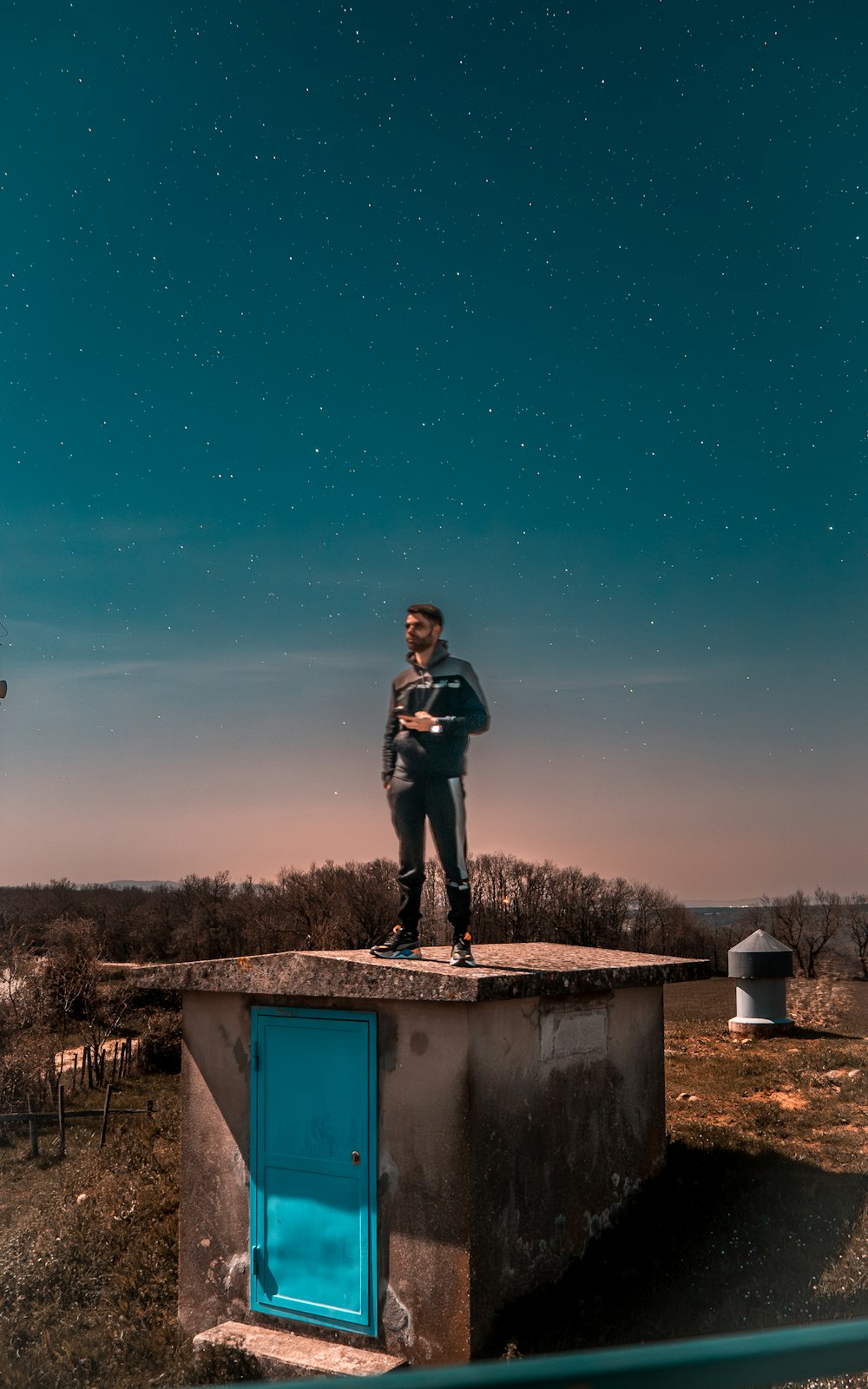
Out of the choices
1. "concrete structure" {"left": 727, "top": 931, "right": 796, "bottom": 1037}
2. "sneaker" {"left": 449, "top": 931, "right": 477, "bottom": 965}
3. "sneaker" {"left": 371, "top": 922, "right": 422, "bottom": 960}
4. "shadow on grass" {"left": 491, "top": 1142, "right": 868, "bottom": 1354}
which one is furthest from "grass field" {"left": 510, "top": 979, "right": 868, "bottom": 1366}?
"concrete structure" {"left": 727, "top": 931, "right": 796, "bottom": 1037}

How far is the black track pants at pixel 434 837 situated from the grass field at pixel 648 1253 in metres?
3.24

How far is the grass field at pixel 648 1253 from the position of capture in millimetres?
8891

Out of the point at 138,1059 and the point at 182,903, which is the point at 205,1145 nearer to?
the point at 138,1059

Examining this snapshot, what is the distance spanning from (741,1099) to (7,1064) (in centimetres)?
2080

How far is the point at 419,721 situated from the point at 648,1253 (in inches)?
206

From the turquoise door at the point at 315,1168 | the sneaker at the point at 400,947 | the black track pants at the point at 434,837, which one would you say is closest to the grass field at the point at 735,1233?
the turquoise door at the point at 315,1168

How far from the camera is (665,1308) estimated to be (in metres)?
8.95

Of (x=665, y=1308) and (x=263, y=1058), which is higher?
(x=263, y=1058)

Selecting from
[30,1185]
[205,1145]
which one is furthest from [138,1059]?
[205,1145]

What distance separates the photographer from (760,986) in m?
22.4

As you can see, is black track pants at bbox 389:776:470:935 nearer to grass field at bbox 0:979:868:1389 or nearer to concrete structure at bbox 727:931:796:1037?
grass field at bbox 0:979:868:1389

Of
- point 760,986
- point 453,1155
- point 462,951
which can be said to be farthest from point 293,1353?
point 760,986

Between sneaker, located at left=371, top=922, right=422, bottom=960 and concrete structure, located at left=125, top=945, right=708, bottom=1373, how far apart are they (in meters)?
0.27

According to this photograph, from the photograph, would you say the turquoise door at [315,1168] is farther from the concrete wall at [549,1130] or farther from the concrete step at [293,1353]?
the concrete wall at [549,1130]
